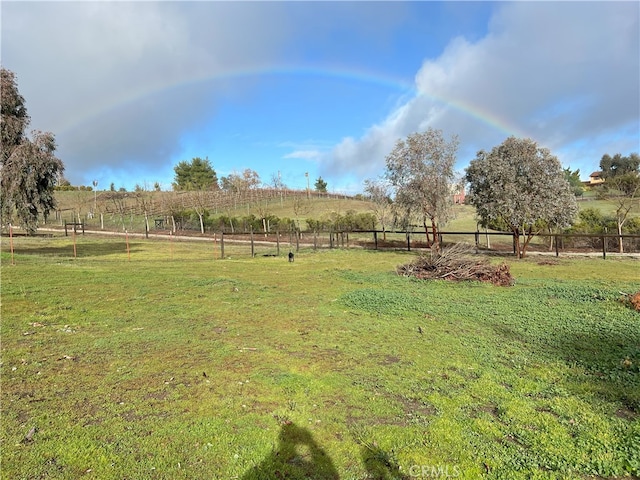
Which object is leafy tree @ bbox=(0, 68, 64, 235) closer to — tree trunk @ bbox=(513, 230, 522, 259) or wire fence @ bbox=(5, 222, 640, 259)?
wire fence @ bbox=(5, 222, 640, 259)

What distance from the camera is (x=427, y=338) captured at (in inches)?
249

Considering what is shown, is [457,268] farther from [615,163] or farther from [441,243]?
[615,163]

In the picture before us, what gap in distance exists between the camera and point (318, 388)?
436cm

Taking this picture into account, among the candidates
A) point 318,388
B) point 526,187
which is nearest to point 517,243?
point 526,187

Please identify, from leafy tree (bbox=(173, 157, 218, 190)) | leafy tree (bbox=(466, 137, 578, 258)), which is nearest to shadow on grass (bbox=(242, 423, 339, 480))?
leafy tree (bbox=(466, 137, 578, 258))

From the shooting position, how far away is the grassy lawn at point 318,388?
9.95ft

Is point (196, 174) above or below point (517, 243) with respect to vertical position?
above

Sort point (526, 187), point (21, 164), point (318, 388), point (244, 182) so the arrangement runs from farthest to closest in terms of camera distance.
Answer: point (244, 182) → point (526, 187) → point (21, 164) → point (318, 388)

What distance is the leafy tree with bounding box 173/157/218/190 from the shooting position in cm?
8219

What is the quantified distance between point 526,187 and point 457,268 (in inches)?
396

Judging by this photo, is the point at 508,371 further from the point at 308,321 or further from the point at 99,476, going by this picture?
the point at 99,476

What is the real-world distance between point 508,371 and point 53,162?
66.0 ft

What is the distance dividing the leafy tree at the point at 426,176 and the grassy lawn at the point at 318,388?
12.1 metres

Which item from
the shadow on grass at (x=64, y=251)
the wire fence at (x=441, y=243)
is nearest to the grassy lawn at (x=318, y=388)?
the shadow on grass at (x=64, y=251)
